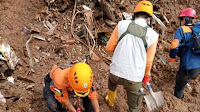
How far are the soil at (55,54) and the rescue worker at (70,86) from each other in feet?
1.42

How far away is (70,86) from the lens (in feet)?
10.3

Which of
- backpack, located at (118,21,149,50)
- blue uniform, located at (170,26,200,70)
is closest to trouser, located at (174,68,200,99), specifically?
blue uniform, located at (170,26,200,70)

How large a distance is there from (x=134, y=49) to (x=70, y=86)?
3.64ft

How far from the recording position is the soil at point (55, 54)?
3906 millimetres

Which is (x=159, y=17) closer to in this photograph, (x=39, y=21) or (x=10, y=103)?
(x=39, y=21)

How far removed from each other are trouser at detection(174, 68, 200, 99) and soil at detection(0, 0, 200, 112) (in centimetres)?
16

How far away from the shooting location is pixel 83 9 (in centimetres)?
557

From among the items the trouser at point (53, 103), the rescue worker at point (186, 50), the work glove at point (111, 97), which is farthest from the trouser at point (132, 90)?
the rescue worker at point (186, 50)

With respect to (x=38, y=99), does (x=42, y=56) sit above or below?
above

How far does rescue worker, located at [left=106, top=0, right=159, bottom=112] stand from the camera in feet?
10.1

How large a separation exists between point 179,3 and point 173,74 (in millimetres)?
3077

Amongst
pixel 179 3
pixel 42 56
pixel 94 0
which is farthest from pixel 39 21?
pixel 179 3

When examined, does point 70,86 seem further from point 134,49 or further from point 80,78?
point 134,49

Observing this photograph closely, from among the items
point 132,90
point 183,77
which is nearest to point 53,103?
point 132,90
